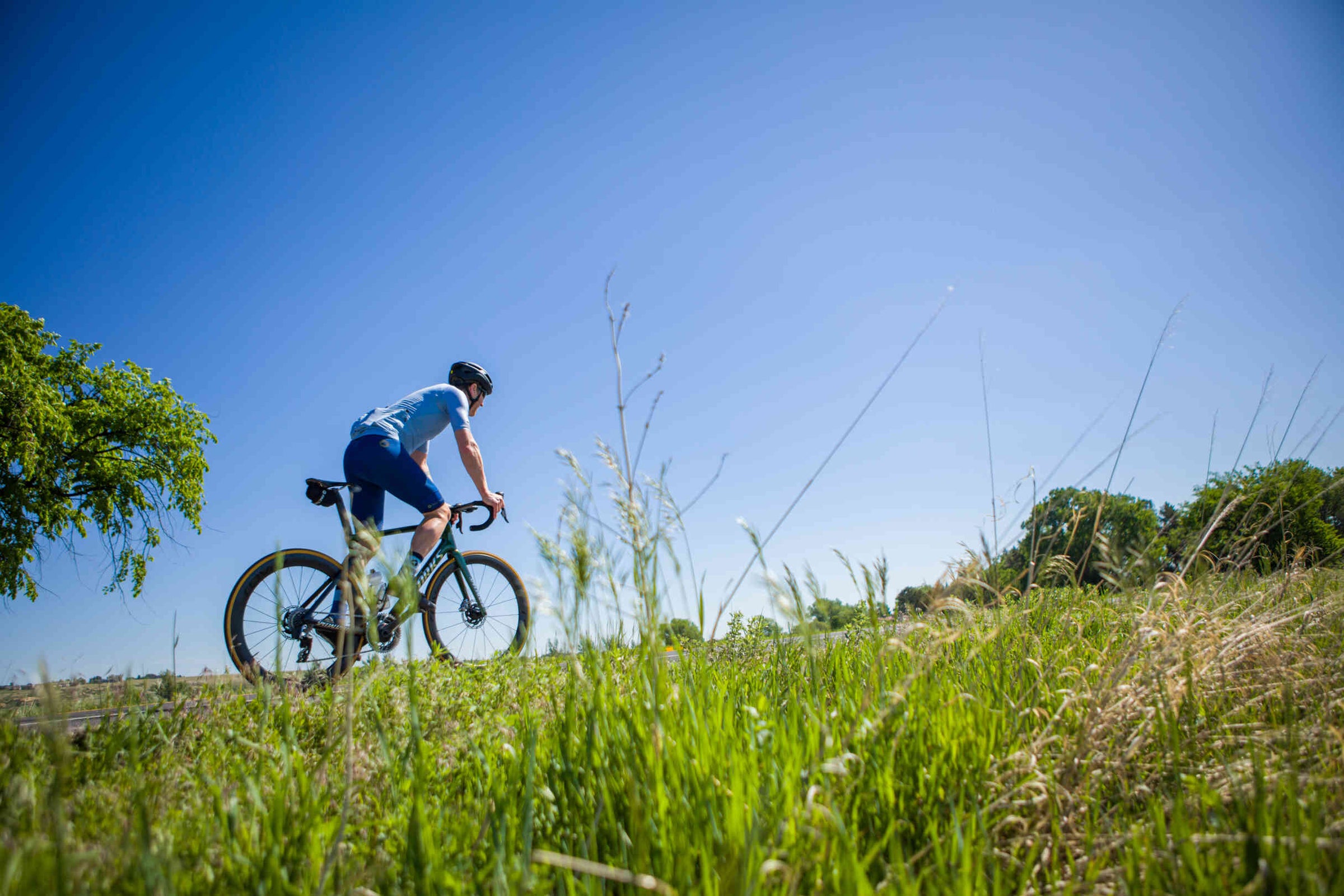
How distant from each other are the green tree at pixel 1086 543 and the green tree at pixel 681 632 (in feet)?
4.42

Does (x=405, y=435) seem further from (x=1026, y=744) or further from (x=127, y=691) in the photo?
(x=1026, y=744)

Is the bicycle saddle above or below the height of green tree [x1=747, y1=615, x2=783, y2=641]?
above

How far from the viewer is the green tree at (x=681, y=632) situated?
201 cm

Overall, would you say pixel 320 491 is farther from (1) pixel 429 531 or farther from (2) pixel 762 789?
(2) pixel 762 789

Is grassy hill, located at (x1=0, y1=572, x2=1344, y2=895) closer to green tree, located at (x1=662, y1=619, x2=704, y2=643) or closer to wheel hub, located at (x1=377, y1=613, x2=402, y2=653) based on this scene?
green tree, located at (x1=662, y1=619, x2=704, y2=643)

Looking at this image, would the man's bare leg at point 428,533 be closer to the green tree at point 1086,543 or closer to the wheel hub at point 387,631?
the wheel hub at point 387,631

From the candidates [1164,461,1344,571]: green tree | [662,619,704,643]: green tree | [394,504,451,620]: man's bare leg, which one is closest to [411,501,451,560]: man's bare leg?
[394,504,451,620]: man's bare leg

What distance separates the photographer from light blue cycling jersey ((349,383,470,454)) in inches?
197

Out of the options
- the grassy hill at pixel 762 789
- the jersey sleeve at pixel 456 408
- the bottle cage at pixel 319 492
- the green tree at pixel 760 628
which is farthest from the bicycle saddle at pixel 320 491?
the green tree at pixel 760 628

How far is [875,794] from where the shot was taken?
59.7 inches

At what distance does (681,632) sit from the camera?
3350mm

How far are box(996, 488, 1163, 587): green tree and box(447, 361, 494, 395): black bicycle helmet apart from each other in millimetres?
5019

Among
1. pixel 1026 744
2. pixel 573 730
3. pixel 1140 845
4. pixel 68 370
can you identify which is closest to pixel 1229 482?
pixel 1026 744

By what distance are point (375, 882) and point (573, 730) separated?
632mm
